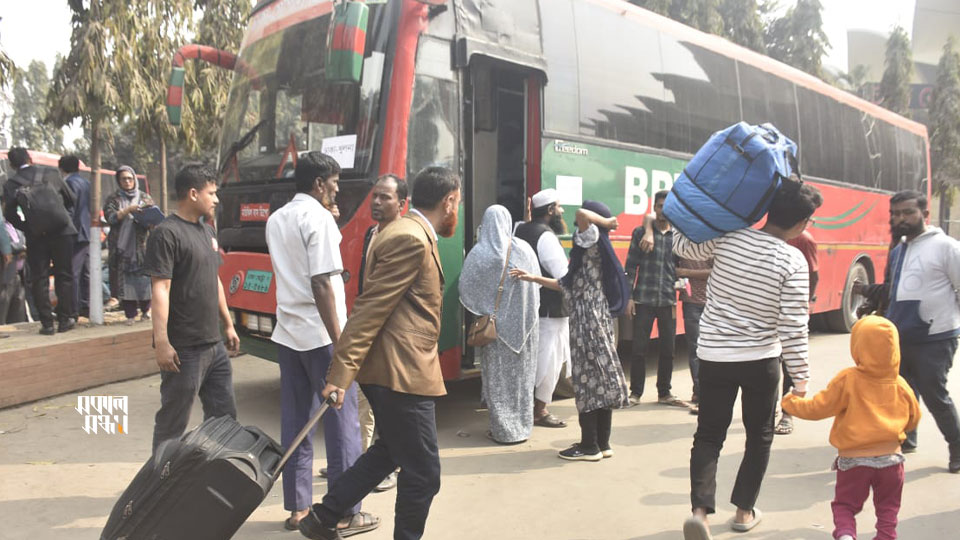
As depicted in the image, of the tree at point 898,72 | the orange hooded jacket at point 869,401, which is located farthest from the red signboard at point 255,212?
the tree at point 898,72

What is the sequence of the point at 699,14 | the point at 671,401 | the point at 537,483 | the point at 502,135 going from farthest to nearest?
the point at 699,14 < the point at 502,135 < the point at 671,401 < the point at 537,483

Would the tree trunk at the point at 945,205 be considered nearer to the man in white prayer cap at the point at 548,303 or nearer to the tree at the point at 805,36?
the tree at the point at 805,36

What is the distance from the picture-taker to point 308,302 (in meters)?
3.56

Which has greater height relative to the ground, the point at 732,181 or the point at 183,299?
the point at 732,181

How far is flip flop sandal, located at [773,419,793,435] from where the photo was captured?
5.38 m

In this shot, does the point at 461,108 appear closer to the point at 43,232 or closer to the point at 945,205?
the point at 43,232

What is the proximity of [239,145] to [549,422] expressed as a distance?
3428mm

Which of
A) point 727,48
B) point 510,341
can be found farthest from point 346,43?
point 727,48

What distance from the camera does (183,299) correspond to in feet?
11.8

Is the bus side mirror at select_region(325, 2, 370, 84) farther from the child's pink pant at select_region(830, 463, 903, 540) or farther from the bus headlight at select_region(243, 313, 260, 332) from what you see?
the child's pink pant at select_region(830, 463, 903, 540)

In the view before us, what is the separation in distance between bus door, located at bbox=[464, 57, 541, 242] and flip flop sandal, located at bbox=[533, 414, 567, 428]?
171cm

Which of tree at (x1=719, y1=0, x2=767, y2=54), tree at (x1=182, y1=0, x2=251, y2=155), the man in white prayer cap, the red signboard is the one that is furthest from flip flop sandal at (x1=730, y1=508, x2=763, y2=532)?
tree at (x1=719, y1=0, x2=767, y2=54)

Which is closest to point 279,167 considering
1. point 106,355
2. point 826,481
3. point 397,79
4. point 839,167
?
point 397,79

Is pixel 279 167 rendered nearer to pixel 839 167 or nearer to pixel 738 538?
pixel 738 538
